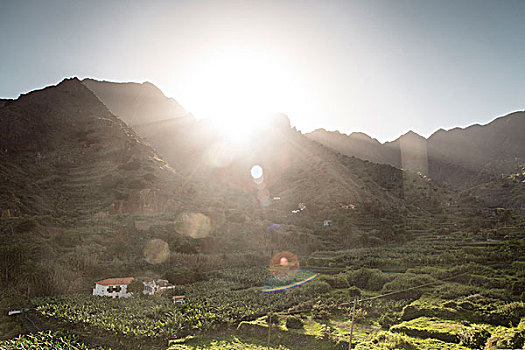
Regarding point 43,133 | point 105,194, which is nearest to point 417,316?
point 105,194

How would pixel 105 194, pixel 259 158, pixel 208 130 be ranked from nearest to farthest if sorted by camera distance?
pixel 105 194 < pixel 259 158 < pixel 208 130

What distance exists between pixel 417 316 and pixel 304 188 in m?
65.2

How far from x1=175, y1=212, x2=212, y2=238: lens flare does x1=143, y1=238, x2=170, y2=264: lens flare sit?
5.71 meters

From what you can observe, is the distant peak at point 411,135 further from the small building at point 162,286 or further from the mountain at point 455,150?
the small building at point 162,286

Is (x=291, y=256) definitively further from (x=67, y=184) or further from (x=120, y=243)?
(x=67, y=184)

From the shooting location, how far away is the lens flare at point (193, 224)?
54562 mm

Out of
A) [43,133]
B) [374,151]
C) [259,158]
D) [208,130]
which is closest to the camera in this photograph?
[43,133]

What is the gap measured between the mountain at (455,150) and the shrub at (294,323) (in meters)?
105

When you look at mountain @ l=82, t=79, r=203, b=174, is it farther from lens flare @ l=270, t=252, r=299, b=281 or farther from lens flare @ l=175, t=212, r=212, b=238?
lens flare @ l=270, t=252, r=299, b=281

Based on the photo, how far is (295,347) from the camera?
19234mm

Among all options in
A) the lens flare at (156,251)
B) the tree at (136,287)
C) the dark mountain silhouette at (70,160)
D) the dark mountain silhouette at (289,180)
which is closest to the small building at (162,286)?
the tree at (136,287)

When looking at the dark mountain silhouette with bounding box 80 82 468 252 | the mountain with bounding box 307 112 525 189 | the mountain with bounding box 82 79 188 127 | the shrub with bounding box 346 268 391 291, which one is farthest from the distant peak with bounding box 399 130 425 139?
the shrub with bounding box 346 268 391 291

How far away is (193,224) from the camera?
2272 inches

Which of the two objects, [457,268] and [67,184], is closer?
[457,268]
